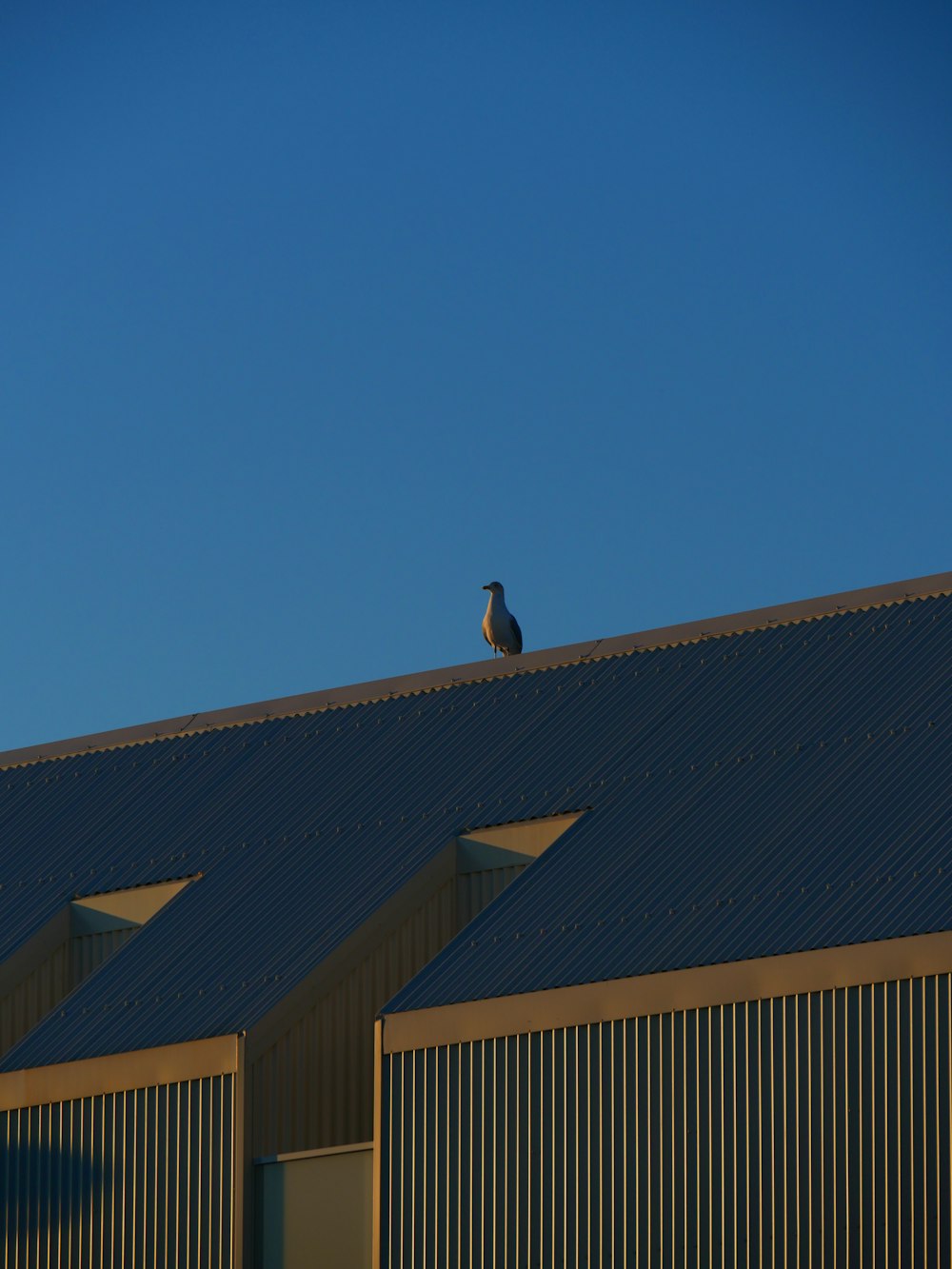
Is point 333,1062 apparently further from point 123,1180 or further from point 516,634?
point 516,634

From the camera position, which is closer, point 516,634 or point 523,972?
point 523,972

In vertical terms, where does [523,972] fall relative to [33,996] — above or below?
below

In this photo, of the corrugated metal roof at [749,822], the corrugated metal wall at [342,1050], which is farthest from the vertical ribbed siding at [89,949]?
the corrugated metal roof at [749,822]

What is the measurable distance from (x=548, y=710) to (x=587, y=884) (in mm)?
5452

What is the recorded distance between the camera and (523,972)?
90.7ft

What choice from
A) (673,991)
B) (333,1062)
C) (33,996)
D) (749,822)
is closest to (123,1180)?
(333,1062)

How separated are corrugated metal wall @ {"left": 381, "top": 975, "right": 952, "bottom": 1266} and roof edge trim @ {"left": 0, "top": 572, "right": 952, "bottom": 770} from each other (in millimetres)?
9223

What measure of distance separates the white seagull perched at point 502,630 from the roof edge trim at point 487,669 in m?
2.74

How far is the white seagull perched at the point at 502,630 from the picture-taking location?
129 feet

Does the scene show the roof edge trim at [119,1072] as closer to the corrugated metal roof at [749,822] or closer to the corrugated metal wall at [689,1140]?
the corrugated metal roof at [749,822]

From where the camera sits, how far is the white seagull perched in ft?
129

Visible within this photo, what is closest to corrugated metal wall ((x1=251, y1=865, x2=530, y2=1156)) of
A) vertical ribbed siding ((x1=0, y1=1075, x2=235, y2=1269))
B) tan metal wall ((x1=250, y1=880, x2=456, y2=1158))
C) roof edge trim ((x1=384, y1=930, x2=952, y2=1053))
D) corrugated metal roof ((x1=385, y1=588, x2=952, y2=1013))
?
tan metal wall ((x1=250, y1=880, x2=456, y2=1158))

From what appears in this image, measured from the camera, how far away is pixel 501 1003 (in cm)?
2702

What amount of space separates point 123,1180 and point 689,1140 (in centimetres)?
754
